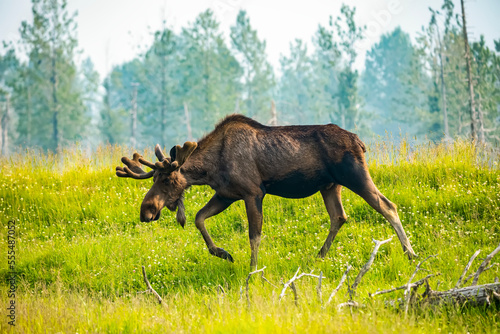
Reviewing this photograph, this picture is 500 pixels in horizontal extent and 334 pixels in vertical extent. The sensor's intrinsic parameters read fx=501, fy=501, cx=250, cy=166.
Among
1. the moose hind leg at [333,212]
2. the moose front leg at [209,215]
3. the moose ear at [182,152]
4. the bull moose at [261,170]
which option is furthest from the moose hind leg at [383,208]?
the moose ear at [182,152]

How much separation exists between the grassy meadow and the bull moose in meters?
0.59

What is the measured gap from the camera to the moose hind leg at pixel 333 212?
24.1ft

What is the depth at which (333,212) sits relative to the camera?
7438mm

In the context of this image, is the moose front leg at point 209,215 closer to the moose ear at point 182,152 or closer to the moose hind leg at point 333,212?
the moose ear at point 182,152

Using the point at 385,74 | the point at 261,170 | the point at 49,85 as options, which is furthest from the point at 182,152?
the point at 385,74

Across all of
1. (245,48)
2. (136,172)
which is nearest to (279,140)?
(136,172)

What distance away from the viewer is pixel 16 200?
1077 cm

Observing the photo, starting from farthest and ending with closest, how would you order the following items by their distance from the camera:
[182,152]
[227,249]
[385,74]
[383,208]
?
[385,74] → [227,249] → [182,152] → [383,208]

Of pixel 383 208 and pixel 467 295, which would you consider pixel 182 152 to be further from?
pixel 467 295

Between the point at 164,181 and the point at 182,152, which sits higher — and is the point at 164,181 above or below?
below

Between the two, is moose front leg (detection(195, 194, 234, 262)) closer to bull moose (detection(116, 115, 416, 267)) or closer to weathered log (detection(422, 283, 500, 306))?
bull moose (detection(116, 115, 416, 267))

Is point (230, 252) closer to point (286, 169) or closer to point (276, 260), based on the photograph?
point (276, 260)

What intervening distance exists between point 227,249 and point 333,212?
1.83 m

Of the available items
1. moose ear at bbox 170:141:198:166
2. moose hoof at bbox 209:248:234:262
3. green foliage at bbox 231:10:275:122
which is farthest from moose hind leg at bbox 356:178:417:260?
green foliage at bbox 231:10:275:122
